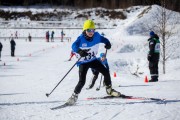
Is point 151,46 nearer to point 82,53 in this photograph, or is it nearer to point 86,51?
point 86,51

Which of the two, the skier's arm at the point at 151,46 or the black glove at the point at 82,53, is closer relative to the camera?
the black glove at the point at 82,53

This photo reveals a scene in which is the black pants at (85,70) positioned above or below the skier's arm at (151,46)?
below

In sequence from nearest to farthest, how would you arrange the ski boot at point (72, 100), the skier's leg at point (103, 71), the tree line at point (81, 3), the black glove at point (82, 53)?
the black glove at point (82, 53) < the ski boot at point (72, 100) < the skier's leg at point (103, 71) < the tree line at point (81, 3)

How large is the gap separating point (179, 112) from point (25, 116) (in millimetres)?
3123

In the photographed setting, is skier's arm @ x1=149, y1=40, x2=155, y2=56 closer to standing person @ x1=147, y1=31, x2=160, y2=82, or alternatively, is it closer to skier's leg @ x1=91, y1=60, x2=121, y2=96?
standing person @ x1=147, y1=31, x2=160, y2=82

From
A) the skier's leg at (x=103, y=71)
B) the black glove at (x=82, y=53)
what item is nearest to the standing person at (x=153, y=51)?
the skier's leg at (x=103, y=71)

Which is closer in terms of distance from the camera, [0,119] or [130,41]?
[0,119]

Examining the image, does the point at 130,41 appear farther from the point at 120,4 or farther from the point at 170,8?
the point at 120,4

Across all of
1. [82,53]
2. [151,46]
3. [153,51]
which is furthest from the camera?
[153,51]

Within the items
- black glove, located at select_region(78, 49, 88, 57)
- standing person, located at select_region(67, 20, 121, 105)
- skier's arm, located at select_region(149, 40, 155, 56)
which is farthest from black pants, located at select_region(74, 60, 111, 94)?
skier's arm, located at select_region(149, 40, 155, 56)

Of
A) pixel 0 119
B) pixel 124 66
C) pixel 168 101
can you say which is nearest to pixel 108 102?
pixel 168 101

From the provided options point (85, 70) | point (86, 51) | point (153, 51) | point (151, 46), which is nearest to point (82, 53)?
point (86, 51)

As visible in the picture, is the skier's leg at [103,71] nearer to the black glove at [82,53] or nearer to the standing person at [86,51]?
the standing person at [86,51]

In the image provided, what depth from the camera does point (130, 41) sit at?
106 feet
